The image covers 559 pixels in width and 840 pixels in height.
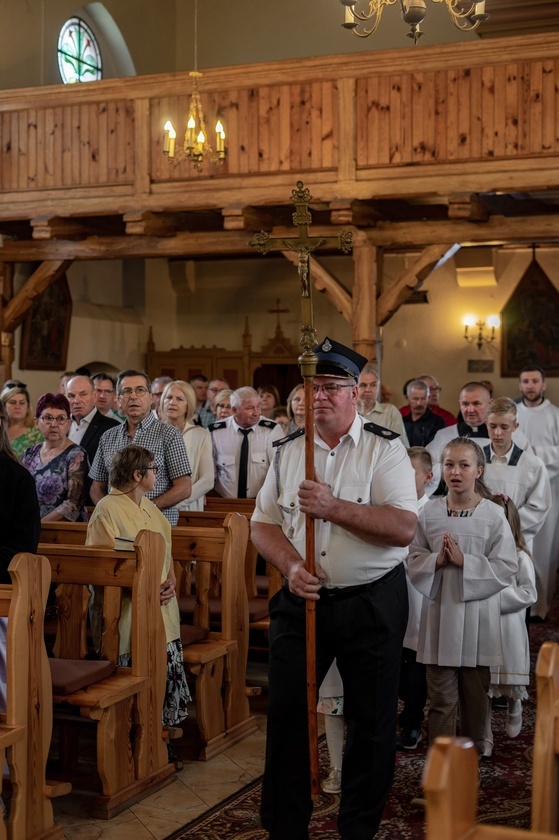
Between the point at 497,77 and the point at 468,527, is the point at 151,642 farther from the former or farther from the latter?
the point at 497,77

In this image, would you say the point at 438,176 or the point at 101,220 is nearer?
the point at 438,176

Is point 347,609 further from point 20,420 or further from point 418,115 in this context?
point 418,115

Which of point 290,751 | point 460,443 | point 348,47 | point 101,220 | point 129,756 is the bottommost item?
point 129,756

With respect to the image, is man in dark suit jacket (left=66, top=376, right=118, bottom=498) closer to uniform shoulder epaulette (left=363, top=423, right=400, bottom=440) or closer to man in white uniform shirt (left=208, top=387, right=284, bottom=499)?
man in white uniform shirt (left=208, top=387, right=284, bottom=499)

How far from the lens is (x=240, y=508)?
293 inches

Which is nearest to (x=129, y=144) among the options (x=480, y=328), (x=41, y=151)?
(x=41, y=151)

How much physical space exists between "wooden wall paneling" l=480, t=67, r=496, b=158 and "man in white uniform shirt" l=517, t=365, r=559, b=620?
2100 millimetres

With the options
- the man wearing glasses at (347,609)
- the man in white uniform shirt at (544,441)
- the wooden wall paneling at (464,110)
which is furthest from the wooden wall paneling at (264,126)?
the man wearing glasses at (347,609)

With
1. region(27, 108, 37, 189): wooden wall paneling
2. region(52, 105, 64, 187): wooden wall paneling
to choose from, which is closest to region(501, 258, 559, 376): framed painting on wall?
region(52, 105, 64, 187): wooden wall paneling

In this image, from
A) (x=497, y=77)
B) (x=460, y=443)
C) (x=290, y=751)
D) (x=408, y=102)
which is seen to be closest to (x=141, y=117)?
(x=408, y=102)

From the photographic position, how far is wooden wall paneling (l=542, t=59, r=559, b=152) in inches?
383

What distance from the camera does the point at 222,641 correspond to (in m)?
5.61

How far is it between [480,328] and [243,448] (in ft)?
31.8

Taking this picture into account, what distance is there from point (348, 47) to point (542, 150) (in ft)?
25.0
